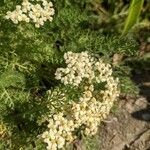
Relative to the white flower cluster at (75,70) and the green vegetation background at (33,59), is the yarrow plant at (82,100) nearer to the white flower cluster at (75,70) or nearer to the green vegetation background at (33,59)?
the white flower cluster at (75,70)

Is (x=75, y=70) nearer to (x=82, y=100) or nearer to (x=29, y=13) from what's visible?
(x=82, y=100)


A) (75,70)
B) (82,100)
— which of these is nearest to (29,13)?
(75,70)

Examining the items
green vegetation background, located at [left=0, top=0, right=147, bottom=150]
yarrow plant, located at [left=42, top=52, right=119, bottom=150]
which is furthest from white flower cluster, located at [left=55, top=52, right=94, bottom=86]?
green vegetation background, located at [left=0, top=0, right=147, bottom=150]

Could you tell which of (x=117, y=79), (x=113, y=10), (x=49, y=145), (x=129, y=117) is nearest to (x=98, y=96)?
(x=117, y=79)

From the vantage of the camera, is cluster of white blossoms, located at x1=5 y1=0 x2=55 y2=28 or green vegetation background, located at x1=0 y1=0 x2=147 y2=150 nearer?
cluster of white blossoms, located at x1=5 y1=0 x2=55 y2=28

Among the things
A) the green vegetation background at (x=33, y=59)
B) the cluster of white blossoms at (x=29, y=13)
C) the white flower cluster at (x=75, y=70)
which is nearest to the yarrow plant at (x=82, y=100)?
the white flower cluster at (x=75, y=70)

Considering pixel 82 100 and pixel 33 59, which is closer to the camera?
pixel 82 100

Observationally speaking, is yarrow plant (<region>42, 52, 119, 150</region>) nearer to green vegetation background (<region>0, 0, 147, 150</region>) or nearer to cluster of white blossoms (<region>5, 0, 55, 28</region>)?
green vegetation background (<region>0, 0, 147, 150</region>)

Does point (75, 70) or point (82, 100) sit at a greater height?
point (75, 70)
